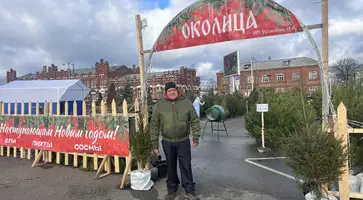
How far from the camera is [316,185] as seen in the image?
346cm

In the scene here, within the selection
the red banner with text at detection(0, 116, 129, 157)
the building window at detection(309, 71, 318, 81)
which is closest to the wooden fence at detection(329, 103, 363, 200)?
the red banner with text at detection(0, 116, 129, 157)

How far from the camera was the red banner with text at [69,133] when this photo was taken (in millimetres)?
5367

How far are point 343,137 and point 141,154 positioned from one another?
10.5ft

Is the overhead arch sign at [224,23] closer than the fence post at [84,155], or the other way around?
the overhead arch sign at [224,23]

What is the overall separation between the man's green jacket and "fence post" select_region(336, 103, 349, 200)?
1.98 metres

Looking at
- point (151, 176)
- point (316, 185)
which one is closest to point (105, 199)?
point (151, 176)

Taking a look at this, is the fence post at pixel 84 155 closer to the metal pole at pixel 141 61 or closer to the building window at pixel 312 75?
the metal pole at pixel 141 61

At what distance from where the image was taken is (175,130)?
421 centimetres

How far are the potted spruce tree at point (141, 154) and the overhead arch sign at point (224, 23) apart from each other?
170cm

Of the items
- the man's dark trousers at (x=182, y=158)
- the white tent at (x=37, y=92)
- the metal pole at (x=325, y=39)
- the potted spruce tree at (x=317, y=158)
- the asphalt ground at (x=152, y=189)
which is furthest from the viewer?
the white tent at (x=37, y=92)

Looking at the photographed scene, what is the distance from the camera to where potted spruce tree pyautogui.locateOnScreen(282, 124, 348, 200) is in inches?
131

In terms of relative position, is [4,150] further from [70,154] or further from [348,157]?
[348,157]

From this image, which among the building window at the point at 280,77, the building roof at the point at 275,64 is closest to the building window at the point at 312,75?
the building roof at the point at 275,64

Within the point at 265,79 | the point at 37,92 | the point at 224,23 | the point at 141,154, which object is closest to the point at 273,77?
the point at 265,79
